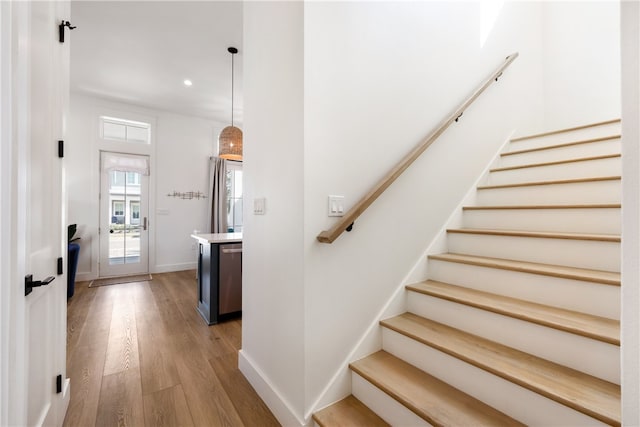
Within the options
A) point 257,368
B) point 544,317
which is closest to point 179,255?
point 257,368

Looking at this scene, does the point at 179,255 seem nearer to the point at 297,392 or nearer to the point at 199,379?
the point at 199,379

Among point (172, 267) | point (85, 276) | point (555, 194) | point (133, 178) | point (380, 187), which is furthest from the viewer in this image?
point (172, 267)

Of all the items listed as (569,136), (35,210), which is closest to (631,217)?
(35,210)

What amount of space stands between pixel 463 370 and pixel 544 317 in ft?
1.49

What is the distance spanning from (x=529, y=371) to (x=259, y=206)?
162 cm

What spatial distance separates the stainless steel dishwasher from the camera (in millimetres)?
2869

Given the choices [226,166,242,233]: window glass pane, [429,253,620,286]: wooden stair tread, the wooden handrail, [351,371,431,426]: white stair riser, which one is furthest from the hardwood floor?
[226,166,242,233]: window glass pane

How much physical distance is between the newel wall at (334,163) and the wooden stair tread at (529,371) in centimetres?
36

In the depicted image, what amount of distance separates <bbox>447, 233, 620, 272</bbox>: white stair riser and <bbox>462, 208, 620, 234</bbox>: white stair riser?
0.86 ft

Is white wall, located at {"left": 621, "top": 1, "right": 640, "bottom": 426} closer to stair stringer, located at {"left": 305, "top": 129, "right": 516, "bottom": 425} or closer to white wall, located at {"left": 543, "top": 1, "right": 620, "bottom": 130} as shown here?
stair stringer, located at {"left": 305, "top": 129, "right": 516, "bottom": 425}

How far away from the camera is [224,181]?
5.86 metres

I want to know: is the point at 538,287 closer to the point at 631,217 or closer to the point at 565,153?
the point at 631,217

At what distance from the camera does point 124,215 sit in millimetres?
4988

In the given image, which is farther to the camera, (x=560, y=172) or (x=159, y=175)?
(x=159, y=175)
